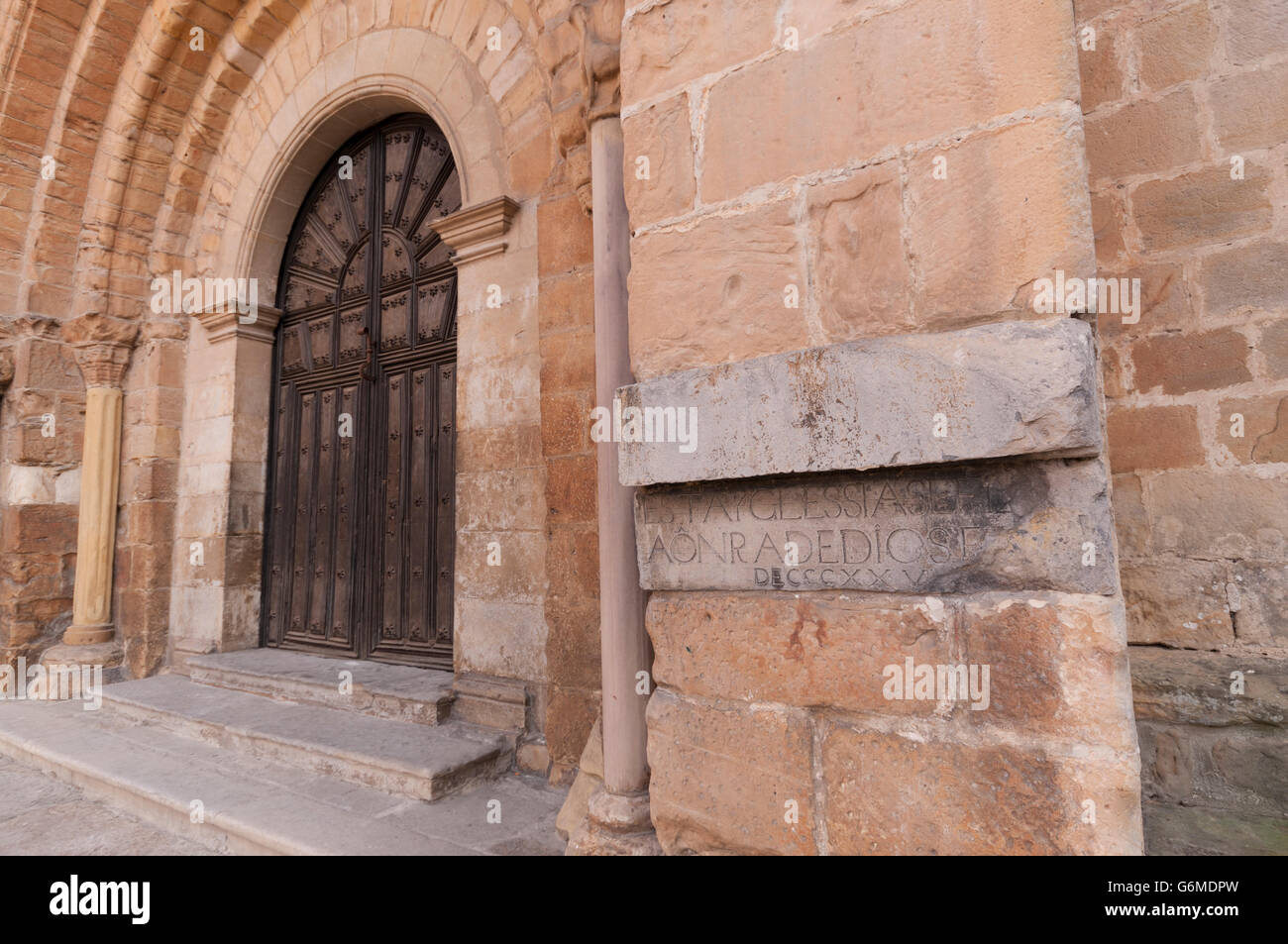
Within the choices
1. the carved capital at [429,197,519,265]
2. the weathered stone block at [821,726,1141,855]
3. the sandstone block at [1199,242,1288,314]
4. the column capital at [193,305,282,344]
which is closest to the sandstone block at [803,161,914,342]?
the weathered stone block at [821,726,1141,855]

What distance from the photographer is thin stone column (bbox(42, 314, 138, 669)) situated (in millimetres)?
4844

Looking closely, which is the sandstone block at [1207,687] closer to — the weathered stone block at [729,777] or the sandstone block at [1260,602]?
the sandstone block at [1260,602]

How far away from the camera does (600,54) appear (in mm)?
2123

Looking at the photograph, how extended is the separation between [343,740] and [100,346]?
4.16 m

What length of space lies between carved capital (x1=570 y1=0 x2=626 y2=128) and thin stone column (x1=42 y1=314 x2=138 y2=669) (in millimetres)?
4810

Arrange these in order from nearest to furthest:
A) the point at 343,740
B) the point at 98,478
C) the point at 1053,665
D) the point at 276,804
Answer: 1. the point at 1053,665
2. the point at 276,804
3. the point at 343,740
4. the point at 98,478

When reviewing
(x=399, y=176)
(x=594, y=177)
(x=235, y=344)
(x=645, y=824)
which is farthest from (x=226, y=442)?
(x=645, y=824)

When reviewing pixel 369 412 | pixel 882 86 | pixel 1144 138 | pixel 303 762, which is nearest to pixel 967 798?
pixel 882 86

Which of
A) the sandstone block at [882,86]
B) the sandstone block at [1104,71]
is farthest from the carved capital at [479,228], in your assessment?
the sandstone block at [1104,71]

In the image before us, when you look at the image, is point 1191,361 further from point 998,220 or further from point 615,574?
point 615,574

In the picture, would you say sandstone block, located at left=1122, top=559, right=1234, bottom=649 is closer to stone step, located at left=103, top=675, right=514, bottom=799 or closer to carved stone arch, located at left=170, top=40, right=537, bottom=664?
stone step, located at left=103, top=675, right=514, bottom=799

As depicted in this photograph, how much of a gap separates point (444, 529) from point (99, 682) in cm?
312

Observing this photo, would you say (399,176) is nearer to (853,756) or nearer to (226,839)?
(226,839)
